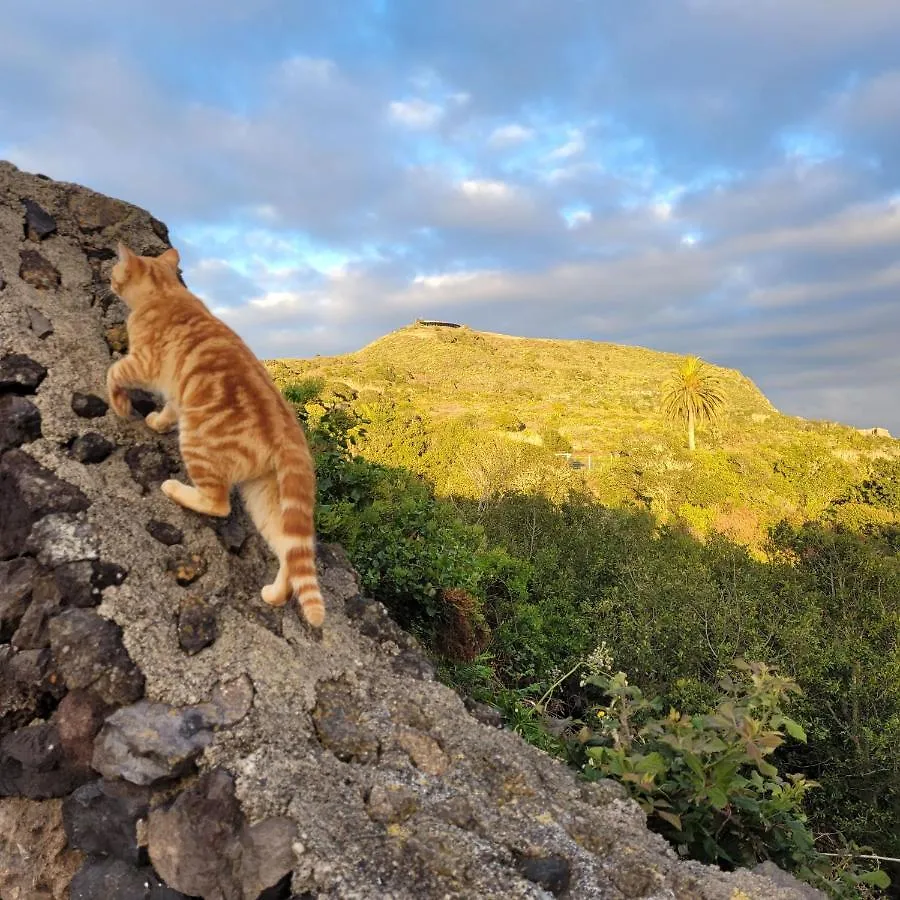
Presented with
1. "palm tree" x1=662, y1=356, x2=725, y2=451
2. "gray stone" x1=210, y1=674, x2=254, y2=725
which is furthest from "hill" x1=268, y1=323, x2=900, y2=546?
"gray stone" x1=210, y1=674, x2=254, y2=725

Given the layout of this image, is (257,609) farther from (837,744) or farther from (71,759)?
(837,744)

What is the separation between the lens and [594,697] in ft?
37.1

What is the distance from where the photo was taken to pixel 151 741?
2.97m

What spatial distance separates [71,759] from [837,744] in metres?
14.0

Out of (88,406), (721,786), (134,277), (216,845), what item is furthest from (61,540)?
(721,786)

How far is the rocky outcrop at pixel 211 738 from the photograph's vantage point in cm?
279

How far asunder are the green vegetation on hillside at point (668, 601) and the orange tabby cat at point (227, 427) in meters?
1.85

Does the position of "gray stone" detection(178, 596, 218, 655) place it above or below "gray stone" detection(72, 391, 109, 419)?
below

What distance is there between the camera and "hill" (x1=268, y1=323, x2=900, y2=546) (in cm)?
3180

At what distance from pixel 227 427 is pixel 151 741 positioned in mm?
1616

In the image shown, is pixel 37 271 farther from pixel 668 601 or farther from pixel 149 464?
pixel 668 601

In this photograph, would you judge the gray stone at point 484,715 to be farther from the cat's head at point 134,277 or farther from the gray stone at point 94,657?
the cat's head at point 134,277

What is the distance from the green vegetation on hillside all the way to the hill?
0.22 meters

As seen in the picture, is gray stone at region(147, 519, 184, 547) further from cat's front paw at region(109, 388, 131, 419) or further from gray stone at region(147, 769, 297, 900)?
gray stone at region(147, 769, 297, 900)
